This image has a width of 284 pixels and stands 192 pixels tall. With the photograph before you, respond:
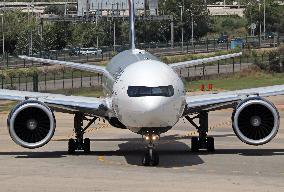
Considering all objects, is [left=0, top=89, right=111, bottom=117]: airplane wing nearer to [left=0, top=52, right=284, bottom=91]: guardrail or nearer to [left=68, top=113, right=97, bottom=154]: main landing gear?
[left=68, top=113, right=97, bottom=154]: main landing gear

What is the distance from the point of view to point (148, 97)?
97.2 feet

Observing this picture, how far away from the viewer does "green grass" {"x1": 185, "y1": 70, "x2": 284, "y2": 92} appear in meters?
82.9

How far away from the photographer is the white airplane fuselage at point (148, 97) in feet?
96.9

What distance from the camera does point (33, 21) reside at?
157m

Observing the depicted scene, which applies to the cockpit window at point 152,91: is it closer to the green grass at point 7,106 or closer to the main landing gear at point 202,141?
the main landing gear at point 202,141

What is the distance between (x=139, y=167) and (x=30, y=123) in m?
4.94

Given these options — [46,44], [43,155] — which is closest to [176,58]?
[46,44]

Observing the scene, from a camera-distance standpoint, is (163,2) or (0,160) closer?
(0,160)

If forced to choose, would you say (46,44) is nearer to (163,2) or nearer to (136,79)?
(163,2)

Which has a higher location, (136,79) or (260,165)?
(136,79)

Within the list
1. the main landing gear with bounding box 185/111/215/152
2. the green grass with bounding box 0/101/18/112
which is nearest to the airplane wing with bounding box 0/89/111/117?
the main landing gear with bounding box 185/111/215/152

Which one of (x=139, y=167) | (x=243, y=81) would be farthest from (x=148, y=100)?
(x=243, y=81)

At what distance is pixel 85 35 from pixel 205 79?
6192 centimetres

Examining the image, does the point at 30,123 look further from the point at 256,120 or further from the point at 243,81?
the point at 243,81
